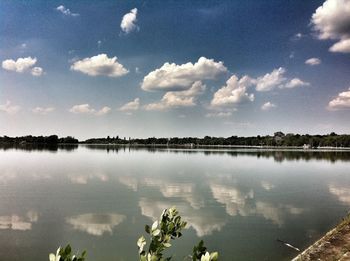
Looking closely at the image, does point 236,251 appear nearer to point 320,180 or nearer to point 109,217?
point 109,217

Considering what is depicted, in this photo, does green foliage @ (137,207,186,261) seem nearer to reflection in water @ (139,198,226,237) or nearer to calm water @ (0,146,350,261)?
calm water @ (0,146,350,261)

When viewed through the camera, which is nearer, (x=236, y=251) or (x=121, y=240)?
(x=236, y=251)

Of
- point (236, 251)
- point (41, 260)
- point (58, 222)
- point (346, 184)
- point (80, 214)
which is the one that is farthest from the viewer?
point (346, 184)

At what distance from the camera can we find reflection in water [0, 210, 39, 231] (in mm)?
14961

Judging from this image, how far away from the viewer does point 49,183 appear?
29078mm

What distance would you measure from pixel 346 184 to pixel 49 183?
28.3m

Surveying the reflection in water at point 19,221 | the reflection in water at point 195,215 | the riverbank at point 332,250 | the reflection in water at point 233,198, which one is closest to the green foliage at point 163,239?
the riverbank at point 332,250

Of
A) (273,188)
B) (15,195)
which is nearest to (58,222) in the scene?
(15,195)

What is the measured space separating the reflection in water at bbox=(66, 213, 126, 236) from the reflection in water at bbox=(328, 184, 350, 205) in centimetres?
1633

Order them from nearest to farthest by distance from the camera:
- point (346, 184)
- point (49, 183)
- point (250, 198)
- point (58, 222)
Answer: point (58, 222) < point (250, 198) < point (49, 183) < point (346, 184)

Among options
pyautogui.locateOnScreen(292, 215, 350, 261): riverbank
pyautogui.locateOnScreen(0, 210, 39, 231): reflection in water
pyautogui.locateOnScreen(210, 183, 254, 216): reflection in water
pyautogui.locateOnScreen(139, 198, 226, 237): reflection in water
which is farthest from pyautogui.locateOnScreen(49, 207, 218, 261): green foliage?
pyautogui.locateOnScreen(210, 183, 254, 216): reflection in water

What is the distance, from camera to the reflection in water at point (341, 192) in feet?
80.7

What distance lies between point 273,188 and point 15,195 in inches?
819

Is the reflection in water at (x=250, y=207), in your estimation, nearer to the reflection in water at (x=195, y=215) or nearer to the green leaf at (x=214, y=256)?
the reflection in water at (x=195, y=215)
